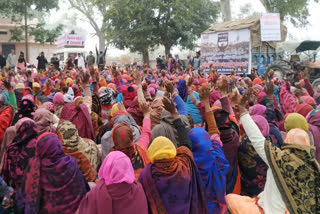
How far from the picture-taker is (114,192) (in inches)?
76.2

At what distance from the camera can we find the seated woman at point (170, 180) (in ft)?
6.88

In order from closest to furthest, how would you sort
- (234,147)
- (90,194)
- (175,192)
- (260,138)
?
(90,194)
(175,192)
(260,138)
(234,147)

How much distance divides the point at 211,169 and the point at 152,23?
18.5 metres

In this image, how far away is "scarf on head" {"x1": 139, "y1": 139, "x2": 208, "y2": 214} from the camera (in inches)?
83.0

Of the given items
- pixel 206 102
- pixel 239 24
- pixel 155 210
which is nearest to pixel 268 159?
pixel 155 210

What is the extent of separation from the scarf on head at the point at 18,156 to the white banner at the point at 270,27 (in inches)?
507

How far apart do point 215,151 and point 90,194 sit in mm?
1057

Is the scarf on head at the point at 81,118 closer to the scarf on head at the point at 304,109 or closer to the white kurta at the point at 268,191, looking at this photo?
the white kurta at the point at 268,191

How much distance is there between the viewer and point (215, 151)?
255 cm

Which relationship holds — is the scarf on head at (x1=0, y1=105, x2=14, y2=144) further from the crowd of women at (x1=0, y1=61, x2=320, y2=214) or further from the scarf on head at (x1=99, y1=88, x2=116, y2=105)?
the scarf on head at (x1=99, y1=88, x2=116, y2=105)

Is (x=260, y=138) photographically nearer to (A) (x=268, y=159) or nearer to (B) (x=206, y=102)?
(A) (x=268, y=159)

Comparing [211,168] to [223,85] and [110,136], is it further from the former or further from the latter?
[223,85]

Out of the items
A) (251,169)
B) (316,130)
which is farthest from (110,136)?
(316,130)

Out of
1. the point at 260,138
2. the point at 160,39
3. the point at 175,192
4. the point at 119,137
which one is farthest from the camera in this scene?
the point at 160,39
